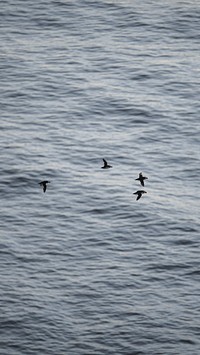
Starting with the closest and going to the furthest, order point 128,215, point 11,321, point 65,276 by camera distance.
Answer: point 11,321
point 65,276
point 128,215

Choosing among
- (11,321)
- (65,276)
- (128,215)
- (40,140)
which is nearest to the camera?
(11,321)

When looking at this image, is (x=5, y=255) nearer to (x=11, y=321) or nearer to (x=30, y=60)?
(x=11, y=321)

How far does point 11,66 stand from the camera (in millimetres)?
101688

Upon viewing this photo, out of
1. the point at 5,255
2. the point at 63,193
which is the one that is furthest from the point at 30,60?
the point at 5,255

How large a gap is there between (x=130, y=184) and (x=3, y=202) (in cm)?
1055

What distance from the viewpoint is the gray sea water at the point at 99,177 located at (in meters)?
70.8

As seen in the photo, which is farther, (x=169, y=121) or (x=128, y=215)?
(x=169, y=121)

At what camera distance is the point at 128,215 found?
80750 millimetres

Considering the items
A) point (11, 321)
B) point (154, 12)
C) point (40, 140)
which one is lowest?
point (11, 321)

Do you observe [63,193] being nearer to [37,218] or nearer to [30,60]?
[37,218]

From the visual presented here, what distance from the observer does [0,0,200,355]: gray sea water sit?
7075cm

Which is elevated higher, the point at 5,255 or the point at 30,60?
the point at 30,60

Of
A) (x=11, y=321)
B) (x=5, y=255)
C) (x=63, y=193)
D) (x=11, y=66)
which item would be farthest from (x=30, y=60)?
(x=11, y=321)

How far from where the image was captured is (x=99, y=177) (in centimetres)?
8556
